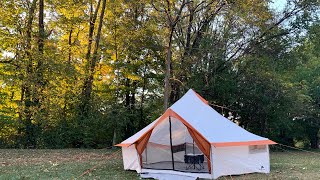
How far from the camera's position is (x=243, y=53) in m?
17.8

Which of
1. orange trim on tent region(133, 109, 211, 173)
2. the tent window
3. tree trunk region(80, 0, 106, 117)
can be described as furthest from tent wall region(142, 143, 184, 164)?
tree trunk region(80, 0, 106, 117)

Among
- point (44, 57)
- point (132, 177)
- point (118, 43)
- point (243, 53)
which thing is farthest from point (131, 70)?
point (132, 177)

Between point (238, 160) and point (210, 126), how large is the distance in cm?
97

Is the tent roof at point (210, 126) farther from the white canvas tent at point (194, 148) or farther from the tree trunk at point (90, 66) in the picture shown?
the tree trunk at point (90, 66)

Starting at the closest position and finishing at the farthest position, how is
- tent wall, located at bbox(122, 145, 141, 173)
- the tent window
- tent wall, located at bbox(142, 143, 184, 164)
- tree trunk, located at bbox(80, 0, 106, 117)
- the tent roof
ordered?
the tent roof → the tent window → tent wall, located at bbox(122, 145, 141, 173) → tent wall, located at bbox(142, 143, 184, 164) → tree trunk, located at bbox(80, 0, 106, 117)

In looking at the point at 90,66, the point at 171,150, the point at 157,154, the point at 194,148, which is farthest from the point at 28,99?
the point at 171,150

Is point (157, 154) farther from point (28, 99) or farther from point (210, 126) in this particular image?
point (28, 99)

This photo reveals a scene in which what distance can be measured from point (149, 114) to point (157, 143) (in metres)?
9.25

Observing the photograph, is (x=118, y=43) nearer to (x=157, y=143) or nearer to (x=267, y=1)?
(x=267, y=1)

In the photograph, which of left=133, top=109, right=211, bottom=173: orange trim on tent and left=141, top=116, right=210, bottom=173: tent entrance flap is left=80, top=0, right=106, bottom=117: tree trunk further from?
left=133, top=109, right=211, bottom=173: orange trim on tent

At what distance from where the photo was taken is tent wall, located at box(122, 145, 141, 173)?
8469mm

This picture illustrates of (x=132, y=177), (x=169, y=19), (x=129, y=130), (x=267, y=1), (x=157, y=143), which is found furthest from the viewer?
(x=129, y=130)

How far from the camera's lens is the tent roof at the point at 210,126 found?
299 inches

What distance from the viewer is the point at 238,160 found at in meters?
7.79
